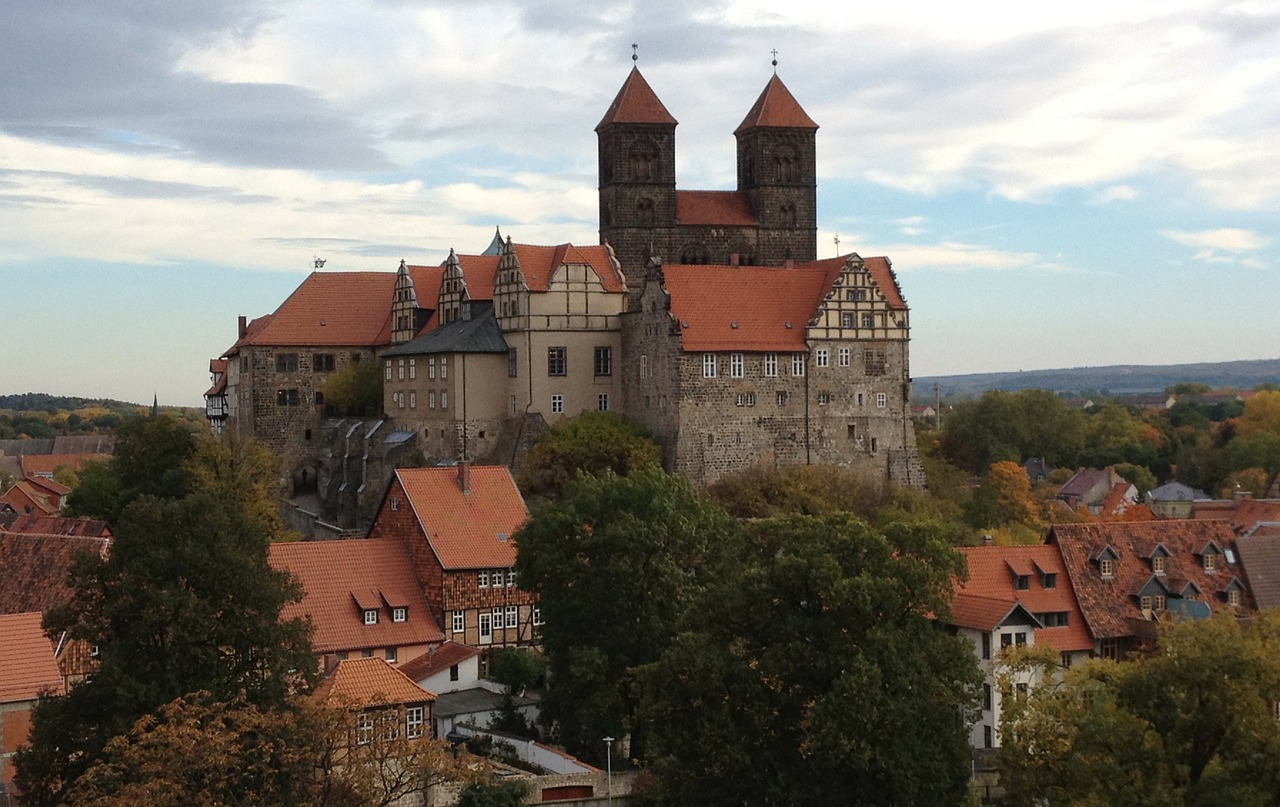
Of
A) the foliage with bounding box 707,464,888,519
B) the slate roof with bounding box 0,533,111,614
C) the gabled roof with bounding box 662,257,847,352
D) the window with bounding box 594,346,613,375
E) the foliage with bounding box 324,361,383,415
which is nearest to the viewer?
the slate roof with bounding box 0,533,111,614

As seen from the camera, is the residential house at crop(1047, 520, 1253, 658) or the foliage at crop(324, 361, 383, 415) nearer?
the residential house at crop(1047, 520, 1253, 658)

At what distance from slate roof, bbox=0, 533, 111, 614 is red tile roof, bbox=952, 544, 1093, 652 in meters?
24.0

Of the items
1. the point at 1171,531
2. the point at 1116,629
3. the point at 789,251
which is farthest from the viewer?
the point at 789,251

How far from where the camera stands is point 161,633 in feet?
111

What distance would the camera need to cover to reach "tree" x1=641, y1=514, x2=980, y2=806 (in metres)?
35.0

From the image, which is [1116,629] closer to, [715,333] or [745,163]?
[715,333]

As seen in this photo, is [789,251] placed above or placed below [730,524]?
above

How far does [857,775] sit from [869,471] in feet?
132

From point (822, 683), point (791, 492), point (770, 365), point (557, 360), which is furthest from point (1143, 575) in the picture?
point (557, 360)

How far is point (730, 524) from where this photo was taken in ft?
160

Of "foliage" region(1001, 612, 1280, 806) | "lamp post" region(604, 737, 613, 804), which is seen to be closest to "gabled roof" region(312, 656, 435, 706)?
"lamp post" region(604, 737, 613, 804)

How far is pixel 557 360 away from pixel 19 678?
37852mm

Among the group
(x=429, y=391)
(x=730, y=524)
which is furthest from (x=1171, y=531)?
Result: (x=429, y=391)

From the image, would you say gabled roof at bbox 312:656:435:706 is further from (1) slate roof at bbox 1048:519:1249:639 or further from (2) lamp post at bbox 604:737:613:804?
(1) slate roof at bbox 1048:519:1249:639
